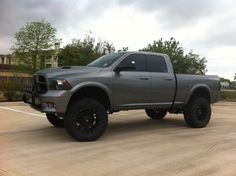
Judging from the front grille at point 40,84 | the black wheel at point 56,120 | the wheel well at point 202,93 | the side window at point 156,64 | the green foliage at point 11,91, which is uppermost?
the side window at point 156,64

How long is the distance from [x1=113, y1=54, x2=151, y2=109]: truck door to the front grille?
5.20 ft

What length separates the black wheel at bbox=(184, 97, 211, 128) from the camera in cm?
1129

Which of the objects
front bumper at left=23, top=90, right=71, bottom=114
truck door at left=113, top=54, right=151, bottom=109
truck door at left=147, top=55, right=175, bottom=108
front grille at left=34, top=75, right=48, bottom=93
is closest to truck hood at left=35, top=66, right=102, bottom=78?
front grille at left=34, top=75, right=48, bottom=93

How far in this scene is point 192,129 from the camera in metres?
11.1

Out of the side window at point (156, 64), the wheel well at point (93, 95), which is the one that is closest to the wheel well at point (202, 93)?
the side window at point (156, 64)

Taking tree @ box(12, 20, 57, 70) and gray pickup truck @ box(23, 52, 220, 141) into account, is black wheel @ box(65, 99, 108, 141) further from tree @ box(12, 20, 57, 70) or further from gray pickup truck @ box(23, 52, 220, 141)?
tree @ box(12, 20, 57, 70)

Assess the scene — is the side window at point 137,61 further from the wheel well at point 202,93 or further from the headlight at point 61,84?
the wheel well at point 202,93

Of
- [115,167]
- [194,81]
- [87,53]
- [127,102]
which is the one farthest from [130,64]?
[87,53]

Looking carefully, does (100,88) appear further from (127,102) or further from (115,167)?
(115,167)

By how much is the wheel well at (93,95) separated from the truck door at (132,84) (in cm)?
21

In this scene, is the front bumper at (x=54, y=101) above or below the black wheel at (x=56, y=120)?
above

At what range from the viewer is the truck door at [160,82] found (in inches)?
405

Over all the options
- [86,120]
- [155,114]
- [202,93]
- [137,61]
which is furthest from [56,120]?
[202,93]

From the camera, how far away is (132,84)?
972 centimetres
